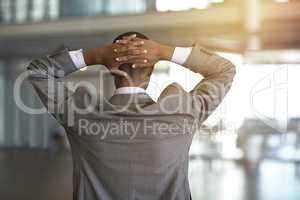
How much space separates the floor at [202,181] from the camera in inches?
148

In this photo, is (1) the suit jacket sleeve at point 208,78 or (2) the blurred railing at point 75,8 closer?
(1) the suit jacket sleeve at point 208,78

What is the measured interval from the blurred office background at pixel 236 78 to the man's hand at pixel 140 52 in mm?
2584

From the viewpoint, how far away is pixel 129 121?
1.02m

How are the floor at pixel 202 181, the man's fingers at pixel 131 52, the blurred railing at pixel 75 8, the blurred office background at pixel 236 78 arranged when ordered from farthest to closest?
the blurred railing at pixel 75 8 < the blurred office background at pixel 236 78 < the floor at pixel 202 181 < the man's fingers at pixel 131 52

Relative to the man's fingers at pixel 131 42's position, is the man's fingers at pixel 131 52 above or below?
below

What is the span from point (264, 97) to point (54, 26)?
3.46 m

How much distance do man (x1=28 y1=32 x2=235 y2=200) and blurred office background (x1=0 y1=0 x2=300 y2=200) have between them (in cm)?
253

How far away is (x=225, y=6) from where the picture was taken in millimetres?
5273

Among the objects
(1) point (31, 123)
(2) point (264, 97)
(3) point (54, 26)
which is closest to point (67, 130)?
(2) point (264, 97)

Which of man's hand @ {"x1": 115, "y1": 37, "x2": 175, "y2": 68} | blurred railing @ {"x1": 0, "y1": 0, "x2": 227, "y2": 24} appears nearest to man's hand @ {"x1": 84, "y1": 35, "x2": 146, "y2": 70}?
man's hand @ {"x1": 115, "y1": 37, "x2": 175, "y2": 68}

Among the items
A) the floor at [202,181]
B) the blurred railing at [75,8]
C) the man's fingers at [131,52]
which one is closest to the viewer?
the man's fingers at [131,52]

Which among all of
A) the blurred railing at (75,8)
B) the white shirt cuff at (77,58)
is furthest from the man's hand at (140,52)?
the blurred railing at (75,8)

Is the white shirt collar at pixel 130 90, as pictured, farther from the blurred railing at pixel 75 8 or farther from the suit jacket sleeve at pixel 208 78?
the blurred railing at pixel 75 8

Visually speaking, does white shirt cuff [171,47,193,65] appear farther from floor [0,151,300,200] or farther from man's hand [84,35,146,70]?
floor [0,151,300,200]
